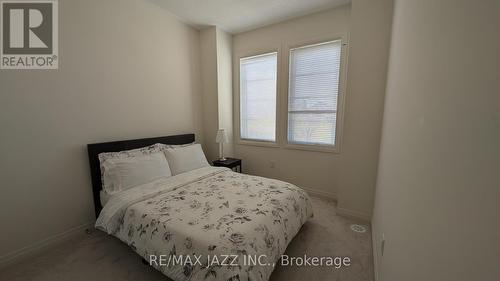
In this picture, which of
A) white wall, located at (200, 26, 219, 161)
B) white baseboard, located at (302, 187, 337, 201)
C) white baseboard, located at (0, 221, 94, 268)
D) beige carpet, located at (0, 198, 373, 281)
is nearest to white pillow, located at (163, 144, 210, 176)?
white wall, located at (200, 26, 219, 161)

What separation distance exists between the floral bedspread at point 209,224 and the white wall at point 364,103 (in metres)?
0.71

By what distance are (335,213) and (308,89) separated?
1823mm

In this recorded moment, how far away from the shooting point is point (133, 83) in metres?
2.59

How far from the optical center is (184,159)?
105 inches

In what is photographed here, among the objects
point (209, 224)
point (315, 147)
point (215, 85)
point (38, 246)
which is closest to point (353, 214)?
point (315, 147)

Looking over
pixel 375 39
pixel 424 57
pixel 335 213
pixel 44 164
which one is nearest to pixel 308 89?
pixel 375 39

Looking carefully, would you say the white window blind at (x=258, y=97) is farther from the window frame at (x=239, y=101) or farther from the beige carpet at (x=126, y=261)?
the beige carpet at (x=126, y=261)

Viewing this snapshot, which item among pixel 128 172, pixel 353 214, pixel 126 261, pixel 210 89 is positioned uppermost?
pixel 210 89

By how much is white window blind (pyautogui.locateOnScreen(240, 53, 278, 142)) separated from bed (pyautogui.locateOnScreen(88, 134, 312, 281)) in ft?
4.49

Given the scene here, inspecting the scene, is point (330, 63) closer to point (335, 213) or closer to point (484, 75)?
point (335, 213)

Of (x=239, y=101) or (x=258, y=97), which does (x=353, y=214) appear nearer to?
(x=258, y=97)

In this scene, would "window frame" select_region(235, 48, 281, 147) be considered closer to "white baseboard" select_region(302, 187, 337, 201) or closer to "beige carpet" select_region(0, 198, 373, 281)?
"white baseboard" select_region(302, 187, 337, 201)

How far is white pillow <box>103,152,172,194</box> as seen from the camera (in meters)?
2.08

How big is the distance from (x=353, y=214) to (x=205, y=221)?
1.94m
